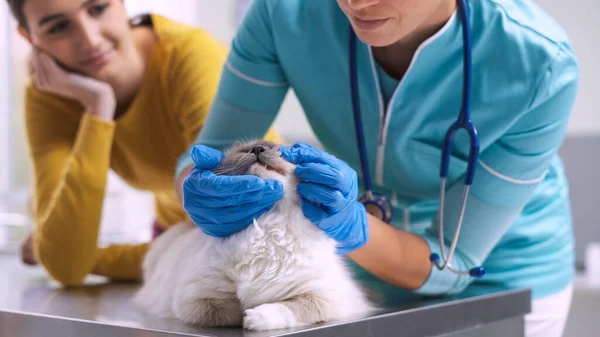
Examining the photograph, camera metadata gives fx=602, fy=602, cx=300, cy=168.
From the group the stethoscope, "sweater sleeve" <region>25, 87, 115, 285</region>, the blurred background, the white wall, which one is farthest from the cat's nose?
the white wall

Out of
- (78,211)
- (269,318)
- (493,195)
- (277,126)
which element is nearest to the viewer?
(269,318)

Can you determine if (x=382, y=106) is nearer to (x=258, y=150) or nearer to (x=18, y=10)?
(x=258, y=150)

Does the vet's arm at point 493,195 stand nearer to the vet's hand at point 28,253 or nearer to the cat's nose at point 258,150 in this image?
the cat's nose at point 258,150

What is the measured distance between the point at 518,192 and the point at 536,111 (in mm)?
132

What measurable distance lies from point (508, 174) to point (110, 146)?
0.84m

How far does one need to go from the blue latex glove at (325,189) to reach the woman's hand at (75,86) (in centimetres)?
71

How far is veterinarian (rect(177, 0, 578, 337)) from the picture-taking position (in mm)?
931

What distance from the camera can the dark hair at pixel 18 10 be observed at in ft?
4.23

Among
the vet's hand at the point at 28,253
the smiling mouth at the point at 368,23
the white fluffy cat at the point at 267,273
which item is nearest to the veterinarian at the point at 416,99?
the smiling mouth at the point at 368,23

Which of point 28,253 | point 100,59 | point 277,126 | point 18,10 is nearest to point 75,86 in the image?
point 100,59

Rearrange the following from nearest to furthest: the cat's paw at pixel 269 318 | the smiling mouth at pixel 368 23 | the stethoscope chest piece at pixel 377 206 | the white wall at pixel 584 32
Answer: the cat's paw at pixel 269 318, the smiling mouth at pixel 368 23, the stethoscope chest piece at pixel 377 206, the white wall at pixel 584 32

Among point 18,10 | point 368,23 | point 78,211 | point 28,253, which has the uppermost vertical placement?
point 368,23

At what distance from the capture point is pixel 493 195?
0.97 m

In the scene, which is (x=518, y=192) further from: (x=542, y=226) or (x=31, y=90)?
(x=31, y=90)
